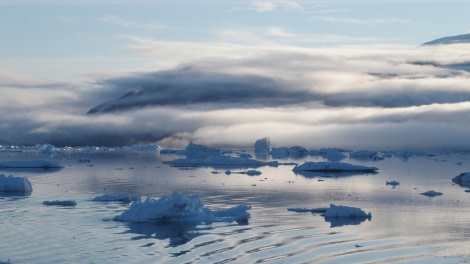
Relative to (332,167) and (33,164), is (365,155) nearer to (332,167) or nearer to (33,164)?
(332,167)

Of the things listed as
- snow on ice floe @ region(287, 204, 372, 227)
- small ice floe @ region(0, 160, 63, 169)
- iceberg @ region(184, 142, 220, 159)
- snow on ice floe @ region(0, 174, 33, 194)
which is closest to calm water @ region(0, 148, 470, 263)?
snow on ice floe @ region(287, 204, 372, 227)

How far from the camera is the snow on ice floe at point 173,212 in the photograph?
1902 cm

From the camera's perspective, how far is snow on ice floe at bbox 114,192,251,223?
19.0 m

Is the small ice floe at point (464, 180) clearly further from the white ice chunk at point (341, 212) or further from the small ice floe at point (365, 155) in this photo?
the small ice floe at point (365, 155)

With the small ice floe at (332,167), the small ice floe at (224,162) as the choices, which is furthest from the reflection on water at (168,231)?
the small ice floe at (224,162)

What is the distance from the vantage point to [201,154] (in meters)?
62.6

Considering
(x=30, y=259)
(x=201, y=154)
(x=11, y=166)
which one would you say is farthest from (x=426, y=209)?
(x=201, y=154)

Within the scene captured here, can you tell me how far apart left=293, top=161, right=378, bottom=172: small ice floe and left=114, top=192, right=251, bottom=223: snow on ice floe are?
2531cm

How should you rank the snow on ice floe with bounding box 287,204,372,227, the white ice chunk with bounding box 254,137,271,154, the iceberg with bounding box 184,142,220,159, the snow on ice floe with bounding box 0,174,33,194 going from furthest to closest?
the white ice chunk with bounding box 254,137,271,154 < the iceberg with bounding box 184,142,220,159 < the snow on ice floe with bounding box 0,174,33,194 < the snow on ice floe with bounding box 287,204,372,227

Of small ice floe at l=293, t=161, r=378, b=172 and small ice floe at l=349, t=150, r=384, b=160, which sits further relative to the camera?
small ice floe at l=349, t=150, r=384, b=160

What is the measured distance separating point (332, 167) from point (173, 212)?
26.5 metres

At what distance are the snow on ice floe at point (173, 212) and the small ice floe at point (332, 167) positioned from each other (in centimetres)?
2531

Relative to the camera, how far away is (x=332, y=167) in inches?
1751

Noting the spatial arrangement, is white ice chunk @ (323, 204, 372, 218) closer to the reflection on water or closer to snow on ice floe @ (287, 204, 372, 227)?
snow on ice floe @ (287, 204, 372, 227)
